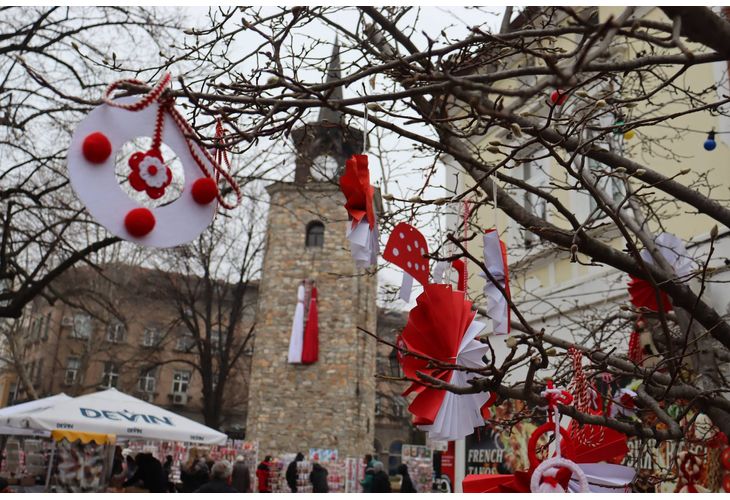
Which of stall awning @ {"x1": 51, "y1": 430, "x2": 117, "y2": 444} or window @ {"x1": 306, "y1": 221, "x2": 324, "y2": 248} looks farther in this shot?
window @ {"x1": 306, "y1": 221, "x2": 324, "y2": 248}

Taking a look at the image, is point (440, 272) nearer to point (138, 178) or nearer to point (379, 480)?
point (138, 178)

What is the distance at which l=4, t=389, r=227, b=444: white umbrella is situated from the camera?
985cm

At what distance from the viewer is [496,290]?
2.73m

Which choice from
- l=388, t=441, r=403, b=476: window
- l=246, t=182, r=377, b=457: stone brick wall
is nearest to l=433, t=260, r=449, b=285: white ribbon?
l=246, t=182, r=377, b=457: stone brick wall

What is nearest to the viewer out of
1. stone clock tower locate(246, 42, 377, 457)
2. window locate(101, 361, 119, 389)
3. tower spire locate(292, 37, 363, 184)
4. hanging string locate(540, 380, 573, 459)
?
hanging string locate(540, 380, 573, 459)

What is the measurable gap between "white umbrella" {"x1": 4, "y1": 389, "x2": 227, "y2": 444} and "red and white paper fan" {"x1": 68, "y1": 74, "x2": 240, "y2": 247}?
8884 mm

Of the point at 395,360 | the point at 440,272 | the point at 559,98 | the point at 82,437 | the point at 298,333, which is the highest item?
the point at 298,333

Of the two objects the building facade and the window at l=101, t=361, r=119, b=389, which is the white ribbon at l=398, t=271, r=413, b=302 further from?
the window at l=101, t=361, r=119, b=389

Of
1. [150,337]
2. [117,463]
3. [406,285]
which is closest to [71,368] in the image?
[150,337]

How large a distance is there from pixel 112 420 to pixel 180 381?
28.4m

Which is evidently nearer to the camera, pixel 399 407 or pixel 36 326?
pixel 36 326

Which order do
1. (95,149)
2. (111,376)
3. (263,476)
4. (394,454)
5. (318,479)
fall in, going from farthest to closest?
(394,454) → (111,376) → (263,476) → (318,479) → (95,149)

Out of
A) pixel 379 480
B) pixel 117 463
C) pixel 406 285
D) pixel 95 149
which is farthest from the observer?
pixel 117 463

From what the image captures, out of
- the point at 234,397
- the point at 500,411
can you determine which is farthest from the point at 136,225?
the point at 234,397
